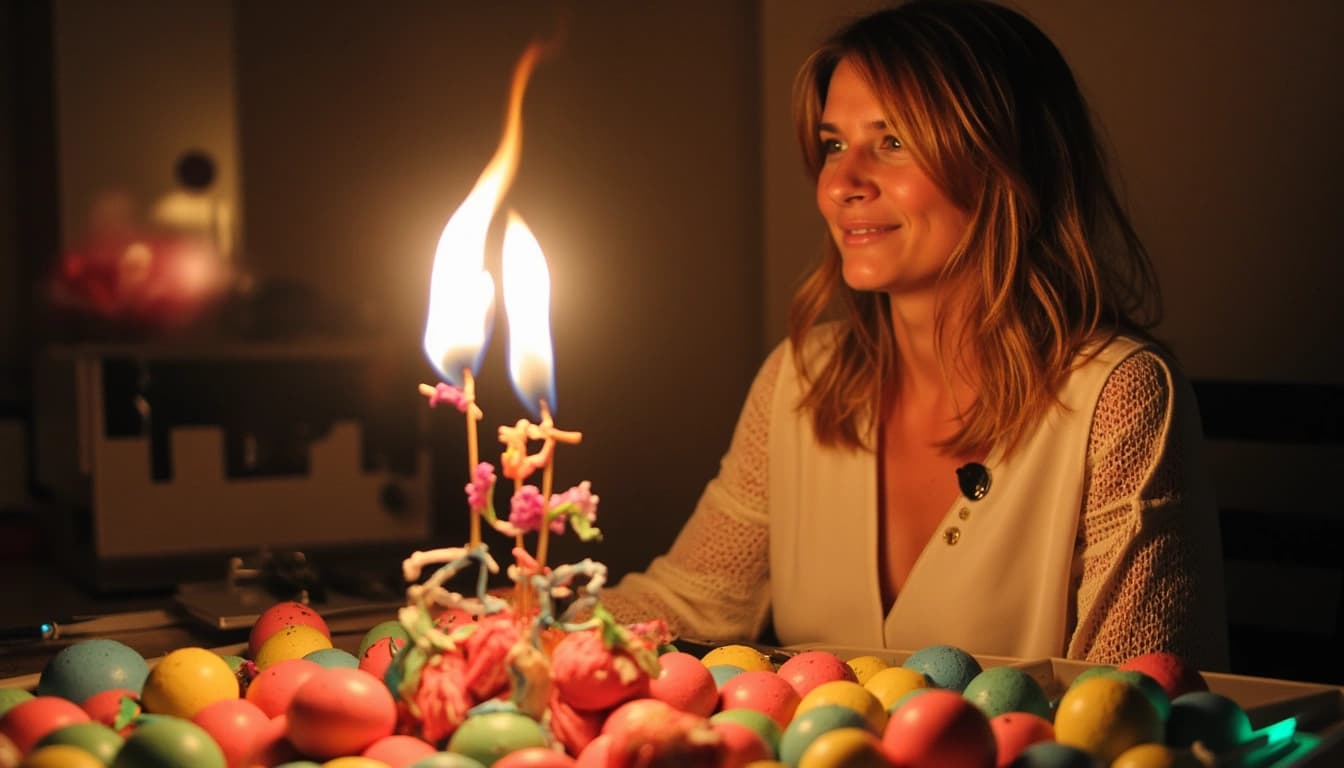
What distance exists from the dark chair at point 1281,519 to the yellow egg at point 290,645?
1.13m

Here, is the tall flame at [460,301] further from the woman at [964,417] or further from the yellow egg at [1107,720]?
the woman at [964,417]

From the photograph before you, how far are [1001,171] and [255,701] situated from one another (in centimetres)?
101

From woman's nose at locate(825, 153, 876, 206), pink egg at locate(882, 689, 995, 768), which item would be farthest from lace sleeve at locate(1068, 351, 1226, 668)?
pink egg at locate(882, 689, 995, 768)

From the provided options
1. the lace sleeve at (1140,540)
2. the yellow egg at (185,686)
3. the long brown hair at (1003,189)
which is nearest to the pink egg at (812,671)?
the yellow egg at (185,686)

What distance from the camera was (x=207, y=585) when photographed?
5.07 feet

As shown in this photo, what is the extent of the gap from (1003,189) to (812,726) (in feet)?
3.11

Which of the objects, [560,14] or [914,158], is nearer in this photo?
[914,158]

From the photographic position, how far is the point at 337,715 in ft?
2.16

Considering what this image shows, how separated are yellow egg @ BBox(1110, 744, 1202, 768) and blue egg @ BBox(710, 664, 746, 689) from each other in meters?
0.23

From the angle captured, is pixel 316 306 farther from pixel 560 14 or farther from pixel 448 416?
pixel 560 14

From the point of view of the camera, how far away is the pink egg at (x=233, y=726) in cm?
69

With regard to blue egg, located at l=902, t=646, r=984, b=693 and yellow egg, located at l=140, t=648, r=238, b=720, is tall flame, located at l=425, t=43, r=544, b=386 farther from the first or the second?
blue egg, located at l=902, t=646, r=984, b=693

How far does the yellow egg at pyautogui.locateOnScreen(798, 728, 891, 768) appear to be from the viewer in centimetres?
62

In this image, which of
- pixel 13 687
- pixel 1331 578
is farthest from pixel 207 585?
pixel 1331 578
